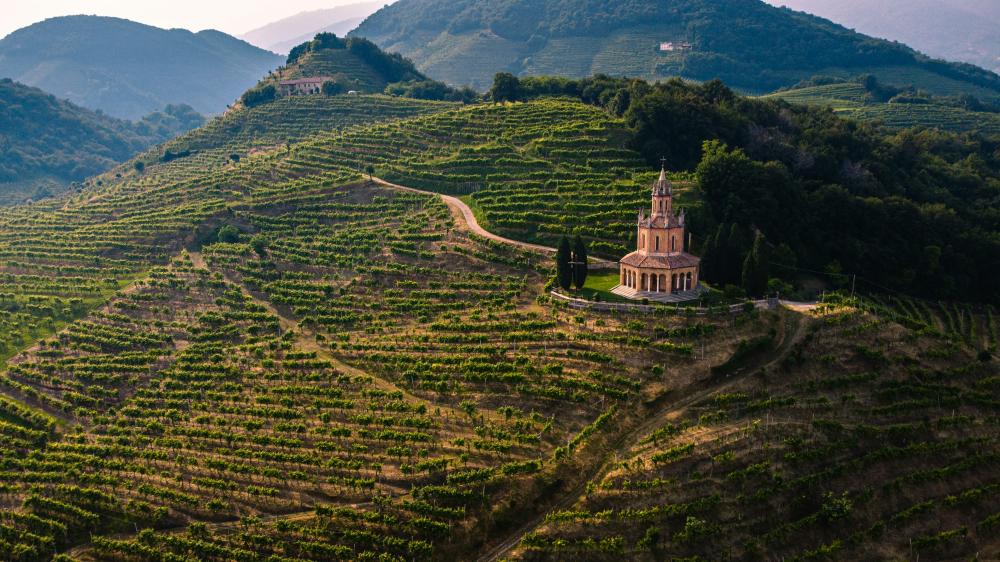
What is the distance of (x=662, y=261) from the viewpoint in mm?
58594

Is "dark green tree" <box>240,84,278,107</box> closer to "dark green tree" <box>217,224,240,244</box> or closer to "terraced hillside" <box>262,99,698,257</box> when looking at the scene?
"terraced hillside" <box>262,99,698,257</box>

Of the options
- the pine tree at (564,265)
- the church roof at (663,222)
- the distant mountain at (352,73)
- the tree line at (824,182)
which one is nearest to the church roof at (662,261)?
the church roof at (663,222)

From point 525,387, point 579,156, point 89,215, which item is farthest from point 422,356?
point 89,215

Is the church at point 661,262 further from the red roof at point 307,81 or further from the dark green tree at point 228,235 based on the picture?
the red roof at point 307,81

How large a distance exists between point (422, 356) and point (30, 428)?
2899 cm

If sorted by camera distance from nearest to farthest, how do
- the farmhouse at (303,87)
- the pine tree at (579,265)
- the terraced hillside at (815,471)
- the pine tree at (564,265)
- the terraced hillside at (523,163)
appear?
the terraced hillside at (815,471)
the pine tree at (579,265)
the pine tree at (564,265)
the terraced hillside at (523,163)
the farmhouse at (303,87)

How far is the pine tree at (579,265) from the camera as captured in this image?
60.1 meters

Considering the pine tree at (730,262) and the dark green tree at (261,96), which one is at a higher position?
the dark green tree at (261,96)

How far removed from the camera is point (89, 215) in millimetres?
91500

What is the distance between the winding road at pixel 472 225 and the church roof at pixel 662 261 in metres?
6.42

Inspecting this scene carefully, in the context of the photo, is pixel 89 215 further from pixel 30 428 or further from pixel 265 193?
pixel 30 428

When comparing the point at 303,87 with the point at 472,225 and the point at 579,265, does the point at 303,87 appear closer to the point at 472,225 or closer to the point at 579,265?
the point at 472,225

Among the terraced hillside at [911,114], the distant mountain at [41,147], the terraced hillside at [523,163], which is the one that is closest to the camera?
the terraced hillside at [523,163]

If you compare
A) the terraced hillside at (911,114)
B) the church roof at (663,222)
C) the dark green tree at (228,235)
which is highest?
the terraced hillside at (911,114)
